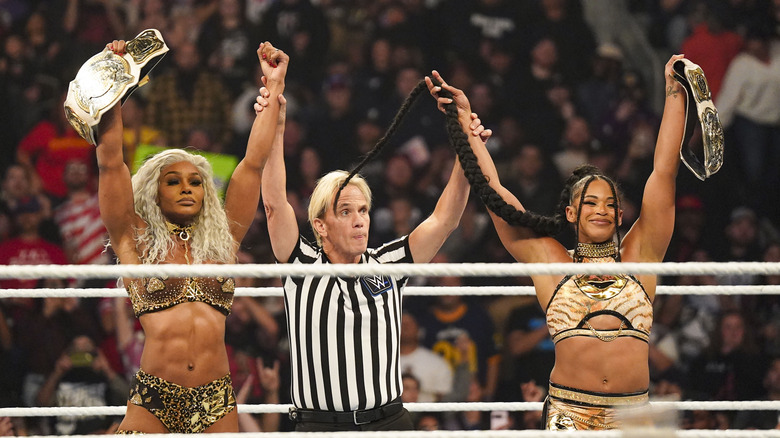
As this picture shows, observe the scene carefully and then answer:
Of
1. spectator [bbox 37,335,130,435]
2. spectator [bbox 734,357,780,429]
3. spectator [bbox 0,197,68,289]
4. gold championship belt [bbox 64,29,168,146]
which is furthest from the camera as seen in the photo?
spectator [bbox 0,197,68,289]

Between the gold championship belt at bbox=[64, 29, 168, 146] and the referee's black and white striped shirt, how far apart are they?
0.67m

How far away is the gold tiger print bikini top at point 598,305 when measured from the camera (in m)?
2.40

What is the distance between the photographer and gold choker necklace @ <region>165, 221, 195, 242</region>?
2514mm

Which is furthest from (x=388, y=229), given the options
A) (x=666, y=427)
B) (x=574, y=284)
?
(x=666, y=427)

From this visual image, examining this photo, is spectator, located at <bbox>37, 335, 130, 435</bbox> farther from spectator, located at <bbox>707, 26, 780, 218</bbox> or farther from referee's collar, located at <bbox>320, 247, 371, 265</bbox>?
spectator, located at <bbox>707, 26, 780, 218</bbox>

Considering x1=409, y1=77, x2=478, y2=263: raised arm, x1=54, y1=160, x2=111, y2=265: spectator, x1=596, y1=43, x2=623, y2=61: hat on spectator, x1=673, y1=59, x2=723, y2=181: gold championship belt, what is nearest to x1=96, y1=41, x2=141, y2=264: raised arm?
x1=409, y1=77, x2=478, y2=263: raised arm

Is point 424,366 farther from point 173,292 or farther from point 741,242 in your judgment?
point 173,292

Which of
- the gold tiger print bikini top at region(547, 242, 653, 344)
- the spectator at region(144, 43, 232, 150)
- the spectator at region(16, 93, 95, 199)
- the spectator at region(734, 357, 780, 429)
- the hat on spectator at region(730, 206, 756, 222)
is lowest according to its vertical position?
the spectator at region(734, 357, 780, 429)

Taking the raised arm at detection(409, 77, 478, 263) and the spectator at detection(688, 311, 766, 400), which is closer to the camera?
the raised arm at detection(409, 77, 478, 263)

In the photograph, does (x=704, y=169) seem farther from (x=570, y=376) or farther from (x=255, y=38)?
(x=255, y=38)

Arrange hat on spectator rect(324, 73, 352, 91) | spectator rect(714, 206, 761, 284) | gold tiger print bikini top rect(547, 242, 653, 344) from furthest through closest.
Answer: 1. hat on spectator rect(324, 73, 352, 91)
2. spectator rect(714, 206, 761, 284)
3. gold tiger print bikini top rect(547, 242, 653, 344)

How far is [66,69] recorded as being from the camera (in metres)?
5.06

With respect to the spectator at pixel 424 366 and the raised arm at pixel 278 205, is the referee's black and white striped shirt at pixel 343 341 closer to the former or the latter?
the raised arm at pixel 278 205

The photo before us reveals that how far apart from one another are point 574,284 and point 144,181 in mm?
1226
